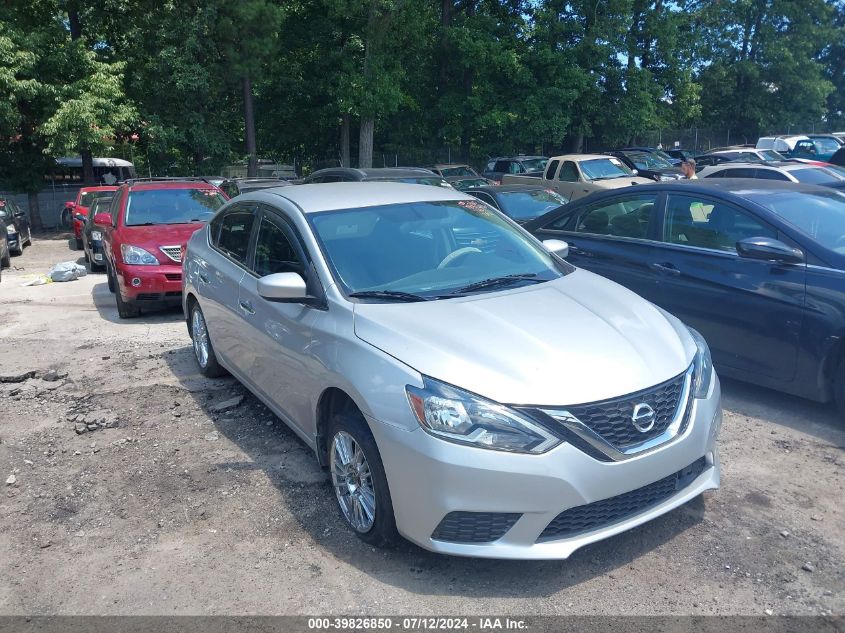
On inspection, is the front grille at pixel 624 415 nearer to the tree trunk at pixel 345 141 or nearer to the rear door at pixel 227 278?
the rear door at pixel 227 278

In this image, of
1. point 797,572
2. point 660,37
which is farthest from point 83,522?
point 660,37

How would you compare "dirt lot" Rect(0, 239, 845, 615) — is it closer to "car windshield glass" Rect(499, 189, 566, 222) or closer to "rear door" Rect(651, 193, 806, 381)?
"rear door" Rect(651, 193, 806, 381)

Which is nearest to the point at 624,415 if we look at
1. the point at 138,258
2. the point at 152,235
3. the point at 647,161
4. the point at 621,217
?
the point at 621,217

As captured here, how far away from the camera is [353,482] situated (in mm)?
3930

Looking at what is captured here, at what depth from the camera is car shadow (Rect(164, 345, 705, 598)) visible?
138 inches

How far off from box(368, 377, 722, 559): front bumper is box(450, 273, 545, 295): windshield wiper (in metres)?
1.13

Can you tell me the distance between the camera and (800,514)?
4086mm

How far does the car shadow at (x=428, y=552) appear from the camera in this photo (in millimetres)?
3512

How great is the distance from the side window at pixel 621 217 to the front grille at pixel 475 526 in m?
3.90

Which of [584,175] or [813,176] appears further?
[584,175]

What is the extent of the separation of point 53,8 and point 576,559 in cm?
2678

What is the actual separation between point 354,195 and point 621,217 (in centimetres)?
284

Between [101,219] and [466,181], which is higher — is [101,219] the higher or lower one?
the lower one

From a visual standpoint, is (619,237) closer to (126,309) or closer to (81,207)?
(126,309)
